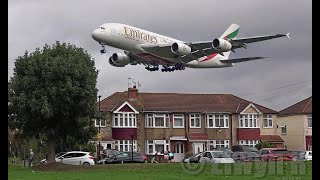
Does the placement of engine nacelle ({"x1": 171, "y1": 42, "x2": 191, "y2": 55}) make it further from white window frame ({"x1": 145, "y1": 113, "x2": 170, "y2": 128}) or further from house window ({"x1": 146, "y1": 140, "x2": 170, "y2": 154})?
white window frame ({"x1": 145, "y1": 113, "x2": 170, "y2": 128})

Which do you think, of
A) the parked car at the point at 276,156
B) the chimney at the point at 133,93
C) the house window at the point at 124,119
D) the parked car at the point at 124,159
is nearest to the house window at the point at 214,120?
the chimney at the point at 133,93

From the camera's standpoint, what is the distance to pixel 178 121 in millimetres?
72500

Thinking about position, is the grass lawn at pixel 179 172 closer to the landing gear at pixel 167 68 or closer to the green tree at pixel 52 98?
the green tree at pixel 52 98

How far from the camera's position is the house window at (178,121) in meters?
72.0

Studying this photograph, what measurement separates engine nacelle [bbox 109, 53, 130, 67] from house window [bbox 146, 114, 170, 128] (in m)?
29.3

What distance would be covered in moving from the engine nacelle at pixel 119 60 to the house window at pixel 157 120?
29.3 meters

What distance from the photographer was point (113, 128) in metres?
69.9

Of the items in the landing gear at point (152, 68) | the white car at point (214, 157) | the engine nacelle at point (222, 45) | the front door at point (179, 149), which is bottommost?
the front door at point (179, 149)

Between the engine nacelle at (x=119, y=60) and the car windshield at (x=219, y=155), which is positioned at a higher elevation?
the engine nacelle at (x=119, y=60)

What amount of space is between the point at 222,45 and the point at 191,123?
32160 millimetres

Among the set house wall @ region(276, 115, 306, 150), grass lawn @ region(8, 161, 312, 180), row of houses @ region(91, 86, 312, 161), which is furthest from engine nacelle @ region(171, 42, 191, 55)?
house wall @ region(276, 115, 306, 150)
